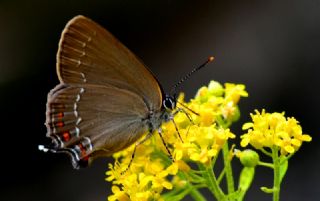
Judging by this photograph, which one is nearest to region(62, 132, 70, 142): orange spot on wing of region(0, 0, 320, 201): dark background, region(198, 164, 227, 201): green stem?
region(198, 164, 227, 201): green stem

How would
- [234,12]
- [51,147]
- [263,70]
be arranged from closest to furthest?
[51,147], [263,70], [234,12]

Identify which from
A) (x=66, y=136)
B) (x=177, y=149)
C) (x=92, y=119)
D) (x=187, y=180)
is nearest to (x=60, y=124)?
(x=66, y=136)

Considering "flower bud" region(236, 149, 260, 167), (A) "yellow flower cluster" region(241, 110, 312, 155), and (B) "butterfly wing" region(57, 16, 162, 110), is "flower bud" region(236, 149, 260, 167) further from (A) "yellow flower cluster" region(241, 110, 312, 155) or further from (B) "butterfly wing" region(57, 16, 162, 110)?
(B) "butterfly wing" region(57, 16, 162, 110)

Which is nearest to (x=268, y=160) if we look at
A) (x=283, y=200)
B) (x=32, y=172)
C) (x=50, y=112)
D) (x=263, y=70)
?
(x=283, y=200)

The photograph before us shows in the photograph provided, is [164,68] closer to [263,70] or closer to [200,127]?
[263,70]

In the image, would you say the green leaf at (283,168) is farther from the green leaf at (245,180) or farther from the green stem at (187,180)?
the green stem at (187,180)

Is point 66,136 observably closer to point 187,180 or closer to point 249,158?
point 187,180
